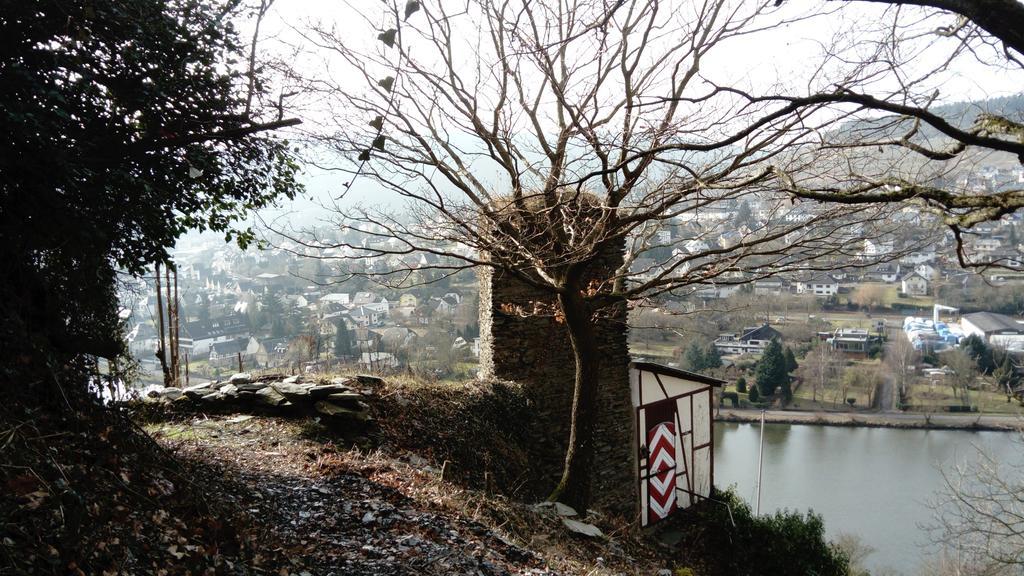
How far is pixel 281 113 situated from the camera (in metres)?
5.19

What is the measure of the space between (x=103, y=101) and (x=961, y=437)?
1144 inches

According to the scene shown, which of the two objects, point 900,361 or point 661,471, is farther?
point 900,361

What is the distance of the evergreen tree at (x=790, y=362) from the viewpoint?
26734 mm

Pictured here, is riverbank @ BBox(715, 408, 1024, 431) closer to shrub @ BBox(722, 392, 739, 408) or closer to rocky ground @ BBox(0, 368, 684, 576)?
shrub @ BBox(722, 392, 739, 408)

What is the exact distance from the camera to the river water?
18.4 meters

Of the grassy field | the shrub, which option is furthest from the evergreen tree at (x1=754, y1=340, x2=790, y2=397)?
the grassy field

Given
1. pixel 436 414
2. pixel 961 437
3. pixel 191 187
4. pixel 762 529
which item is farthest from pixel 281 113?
pixel 961 437

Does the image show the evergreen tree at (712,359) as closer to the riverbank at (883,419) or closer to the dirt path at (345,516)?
the riverbank at (883,419)

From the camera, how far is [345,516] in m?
4.37

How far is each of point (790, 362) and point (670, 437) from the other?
1899cm

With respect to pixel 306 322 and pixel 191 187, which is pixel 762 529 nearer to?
pixel 191 187

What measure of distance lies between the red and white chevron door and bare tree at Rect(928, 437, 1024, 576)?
4.80m

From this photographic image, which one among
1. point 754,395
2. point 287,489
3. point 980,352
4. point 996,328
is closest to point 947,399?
point 980,352

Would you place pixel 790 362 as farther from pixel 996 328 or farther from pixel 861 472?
pixel 996 328
